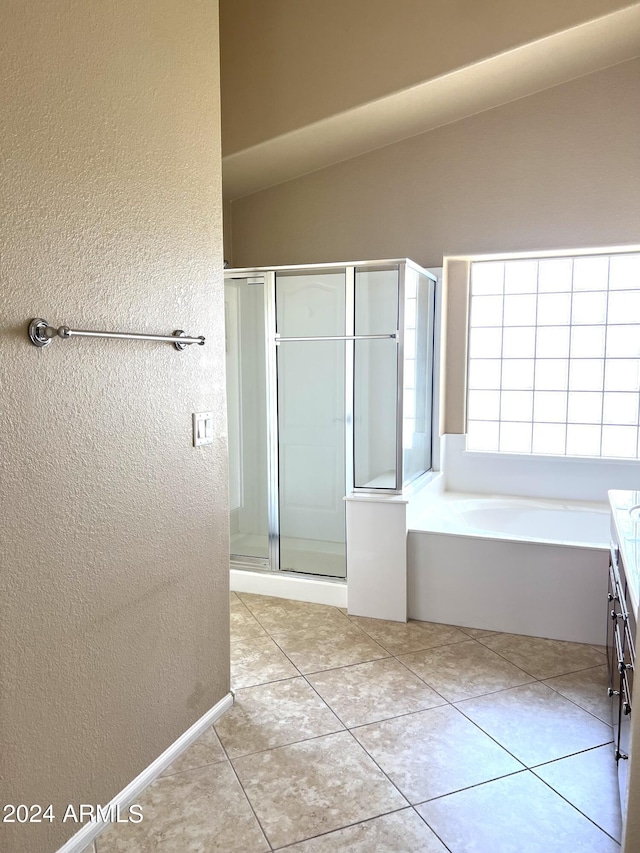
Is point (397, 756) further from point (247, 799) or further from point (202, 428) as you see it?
point (202, 428)

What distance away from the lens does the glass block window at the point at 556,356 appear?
391 cm

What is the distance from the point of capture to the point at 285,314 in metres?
3.55

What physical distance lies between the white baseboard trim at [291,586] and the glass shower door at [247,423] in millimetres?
87

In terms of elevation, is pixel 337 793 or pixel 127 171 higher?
pixel 127 171

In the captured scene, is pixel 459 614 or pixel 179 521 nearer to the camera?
pixel 179 521

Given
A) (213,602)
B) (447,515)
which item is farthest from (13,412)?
(447,515)

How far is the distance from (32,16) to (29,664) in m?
1.52

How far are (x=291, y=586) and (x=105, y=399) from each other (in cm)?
208

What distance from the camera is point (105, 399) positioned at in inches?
70.4

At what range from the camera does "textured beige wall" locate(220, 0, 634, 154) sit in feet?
9.21

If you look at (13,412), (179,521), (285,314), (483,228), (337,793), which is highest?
(483,228)

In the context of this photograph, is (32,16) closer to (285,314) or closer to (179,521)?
(179,521)

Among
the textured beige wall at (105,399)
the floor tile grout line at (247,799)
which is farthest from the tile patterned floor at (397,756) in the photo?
the textured beige wall at (105,399)

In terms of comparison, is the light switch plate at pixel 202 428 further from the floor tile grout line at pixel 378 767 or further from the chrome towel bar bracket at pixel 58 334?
the floor tile grout line at pixel 378 767
